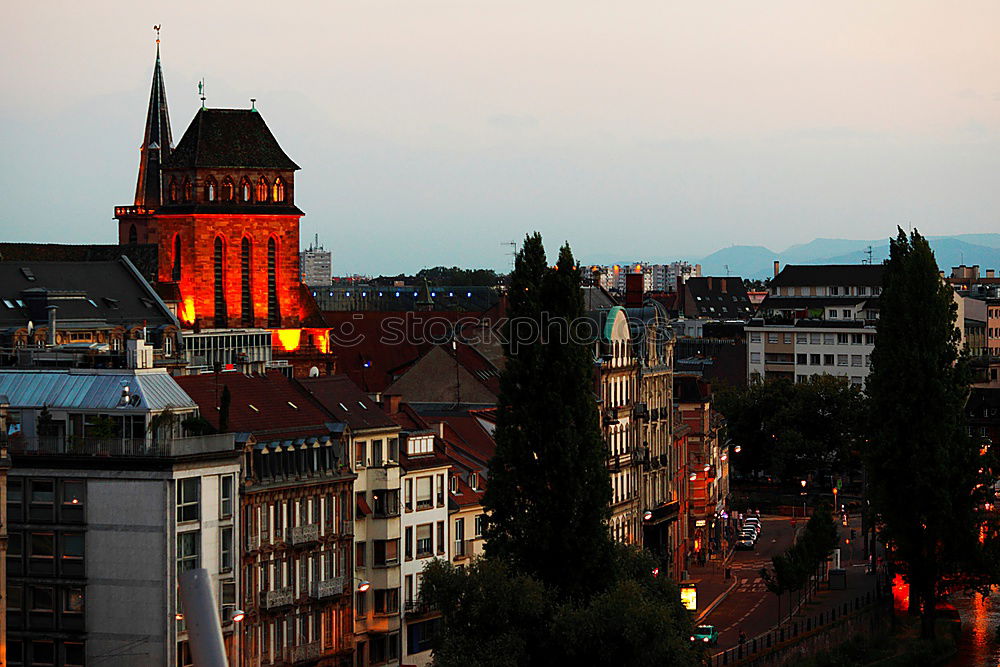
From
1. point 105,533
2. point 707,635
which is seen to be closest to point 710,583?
point 707,635

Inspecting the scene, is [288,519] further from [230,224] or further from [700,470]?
[230,224]

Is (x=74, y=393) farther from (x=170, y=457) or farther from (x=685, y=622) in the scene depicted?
(x=685, y=622)

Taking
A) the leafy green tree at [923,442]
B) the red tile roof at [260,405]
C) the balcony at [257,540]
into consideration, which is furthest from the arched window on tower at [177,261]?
the balcony at [257,540]

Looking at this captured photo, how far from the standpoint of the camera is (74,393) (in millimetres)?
80375

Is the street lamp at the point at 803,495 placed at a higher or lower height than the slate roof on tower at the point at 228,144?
lower

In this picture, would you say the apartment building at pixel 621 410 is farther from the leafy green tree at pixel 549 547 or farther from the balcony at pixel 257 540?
the balcony at pixel 257 540

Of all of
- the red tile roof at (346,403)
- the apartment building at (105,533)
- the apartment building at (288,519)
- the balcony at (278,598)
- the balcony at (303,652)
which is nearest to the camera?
the apartment building at (105,533)

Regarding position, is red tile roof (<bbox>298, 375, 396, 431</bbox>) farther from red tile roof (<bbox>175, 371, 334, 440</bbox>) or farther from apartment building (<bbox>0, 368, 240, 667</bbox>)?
apartment building (<bbox>0, 368, 240, 667</bbox>)

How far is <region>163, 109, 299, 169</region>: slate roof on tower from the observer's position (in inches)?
7067

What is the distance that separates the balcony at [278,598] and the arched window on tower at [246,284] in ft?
327

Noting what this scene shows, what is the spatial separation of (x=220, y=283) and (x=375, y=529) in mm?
91787

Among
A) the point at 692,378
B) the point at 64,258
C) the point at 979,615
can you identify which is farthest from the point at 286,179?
the point at 979,615

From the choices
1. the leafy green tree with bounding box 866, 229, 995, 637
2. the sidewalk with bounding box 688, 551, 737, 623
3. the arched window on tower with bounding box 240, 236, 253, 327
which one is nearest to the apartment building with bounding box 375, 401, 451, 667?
the sidewalk with bounding box 688, 551, 737, 623

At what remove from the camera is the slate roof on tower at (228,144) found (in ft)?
589
